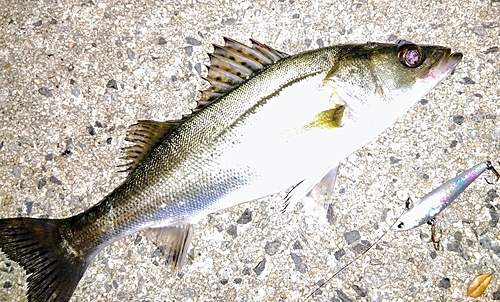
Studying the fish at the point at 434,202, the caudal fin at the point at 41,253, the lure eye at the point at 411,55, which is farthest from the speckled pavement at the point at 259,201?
the lure eye at the point at 411,55

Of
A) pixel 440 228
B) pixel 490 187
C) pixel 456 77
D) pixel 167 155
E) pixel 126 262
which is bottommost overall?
pixel 126 262

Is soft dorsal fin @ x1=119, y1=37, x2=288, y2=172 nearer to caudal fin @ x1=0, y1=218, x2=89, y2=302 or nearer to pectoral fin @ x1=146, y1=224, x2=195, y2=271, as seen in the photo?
pectoral fin @ x1=146, y1=224, x2=195, y2=271

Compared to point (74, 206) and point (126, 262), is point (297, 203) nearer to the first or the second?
point (126, 262)

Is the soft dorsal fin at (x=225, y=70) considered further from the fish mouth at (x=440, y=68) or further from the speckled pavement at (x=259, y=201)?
the fish mouth at (x=440, y=68)

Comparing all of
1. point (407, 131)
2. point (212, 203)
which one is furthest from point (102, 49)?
point (407, 131)

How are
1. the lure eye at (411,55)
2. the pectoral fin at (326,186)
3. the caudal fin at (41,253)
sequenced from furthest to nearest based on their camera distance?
1. the pectoral fin at (326,186)
2. the caudal fin at (41,253)
3. the lure eye at (411,55)

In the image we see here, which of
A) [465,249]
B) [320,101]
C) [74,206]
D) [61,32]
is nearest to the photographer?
[320,101]
